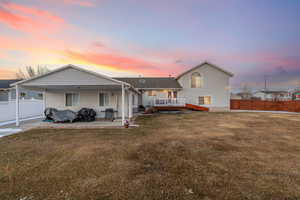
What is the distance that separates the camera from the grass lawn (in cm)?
224

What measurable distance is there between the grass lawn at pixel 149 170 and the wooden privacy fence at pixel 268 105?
56.5ft

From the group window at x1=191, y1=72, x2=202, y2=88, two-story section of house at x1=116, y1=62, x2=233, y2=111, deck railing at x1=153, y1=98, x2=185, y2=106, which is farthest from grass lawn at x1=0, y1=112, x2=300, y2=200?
window at x1=191, y1=72, x2=202, y2=88

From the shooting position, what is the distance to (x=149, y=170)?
302cm

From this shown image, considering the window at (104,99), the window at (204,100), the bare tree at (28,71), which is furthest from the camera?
the bare tree at (28,71)

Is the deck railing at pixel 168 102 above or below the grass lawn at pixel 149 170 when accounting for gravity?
above

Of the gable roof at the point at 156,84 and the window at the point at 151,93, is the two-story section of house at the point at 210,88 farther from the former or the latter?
the window at the point at 151,93

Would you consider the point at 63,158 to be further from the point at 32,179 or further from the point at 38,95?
the point at 38,95

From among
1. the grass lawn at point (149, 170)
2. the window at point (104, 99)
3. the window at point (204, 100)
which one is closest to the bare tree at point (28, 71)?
the window at point (104, 99)

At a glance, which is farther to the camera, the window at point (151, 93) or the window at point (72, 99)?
the window at point (151, 93)

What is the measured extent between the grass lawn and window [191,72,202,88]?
12.9 metres

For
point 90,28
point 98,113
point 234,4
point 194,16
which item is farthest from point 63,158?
point 234,4

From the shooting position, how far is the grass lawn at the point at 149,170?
7.34 ft

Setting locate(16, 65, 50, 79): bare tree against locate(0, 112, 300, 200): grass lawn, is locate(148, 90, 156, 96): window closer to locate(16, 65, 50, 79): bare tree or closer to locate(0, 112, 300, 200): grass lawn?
locate(0, 112, 300, 200): grass lawn

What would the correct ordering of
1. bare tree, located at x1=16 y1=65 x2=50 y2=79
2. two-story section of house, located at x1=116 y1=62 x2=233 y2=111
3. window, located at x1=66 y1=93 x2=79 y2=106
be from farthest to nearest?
bare tree, located at x1=16 y1=65 x2=50 y2=79
two-story section of house, located at x1=116 y1=62 x2=233 y2=111
window, located at x1=66 y1=93 x2=79 y2=106
